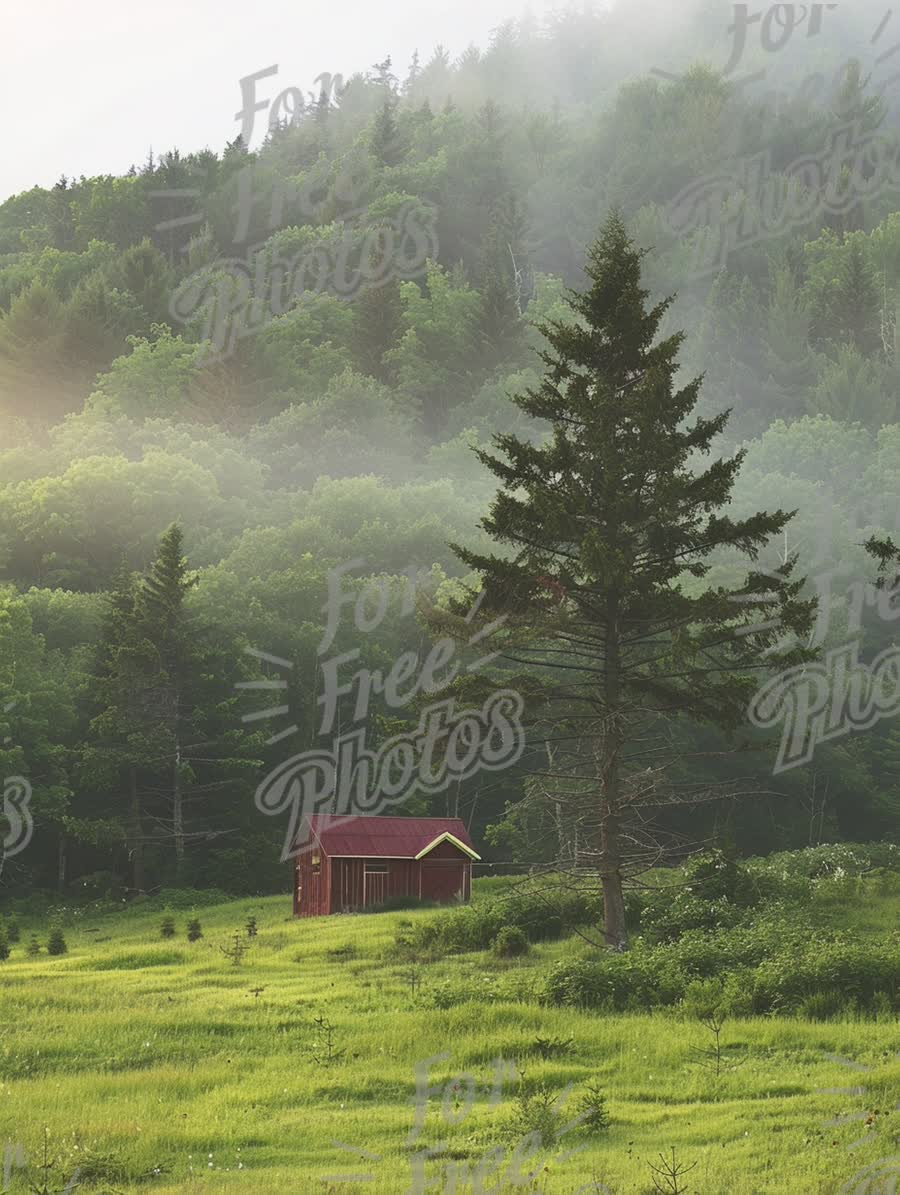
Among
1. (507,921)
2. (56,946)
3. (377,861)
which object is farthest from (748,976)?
(377,861)

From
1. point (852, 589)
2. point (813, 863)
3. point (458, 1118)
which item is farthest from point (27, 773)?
point (852, 589)

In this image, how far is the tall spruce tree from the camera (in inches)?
1078

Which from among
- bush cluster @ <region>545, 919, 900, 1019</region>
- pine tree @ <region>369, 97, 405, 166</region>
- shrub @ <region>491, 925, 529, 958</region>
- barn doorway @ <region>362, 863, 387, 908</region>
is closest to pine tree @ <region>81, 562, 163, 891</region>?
barn doorway @ <region>362, 863, 387, 908</region>

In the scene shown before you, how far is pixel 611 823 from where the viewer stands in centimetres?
2744

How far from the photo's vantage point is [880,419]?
120 metres

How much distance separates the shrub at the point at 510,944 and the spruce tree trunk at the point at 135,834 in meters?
30.1

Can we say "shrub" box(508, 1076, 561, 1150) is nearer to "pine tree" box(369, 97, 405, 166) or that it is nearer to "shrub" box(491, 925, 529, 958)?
"shrub" box(491, 925, 529, 958)

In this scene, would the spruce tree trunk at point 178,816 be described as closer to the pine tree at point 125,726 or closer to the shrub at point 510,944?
the pine tree at point 125,726

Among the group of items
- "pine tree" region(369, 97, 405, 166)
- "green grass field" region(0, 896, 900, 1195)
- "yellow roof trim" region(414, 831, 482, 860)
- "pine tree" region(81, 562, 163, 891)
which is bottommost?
"green grass field" region(0, 896, 900, 1195)

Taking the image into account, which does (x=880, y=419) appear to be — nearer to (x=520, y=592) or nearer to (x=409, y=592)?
(x=409, y=592)

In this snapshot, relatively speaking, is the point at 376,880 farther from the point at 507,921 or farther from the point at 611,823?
the point at 611,823

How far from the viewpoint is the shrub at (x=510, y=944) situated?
30.4 metres

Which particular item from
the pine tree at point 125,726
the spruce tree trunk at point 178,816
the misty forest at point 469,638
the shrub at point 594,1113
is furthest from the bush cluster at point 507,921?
the pine tree at point 125,726

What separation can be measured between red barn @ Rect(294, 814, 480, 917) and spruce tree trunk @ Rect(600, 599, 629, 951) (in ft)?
71.0
